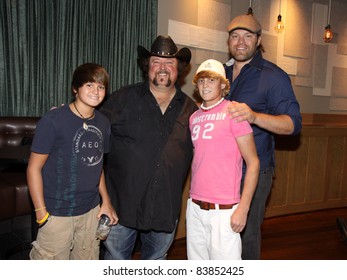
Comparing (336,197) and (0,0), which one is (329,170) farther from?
(0,0)

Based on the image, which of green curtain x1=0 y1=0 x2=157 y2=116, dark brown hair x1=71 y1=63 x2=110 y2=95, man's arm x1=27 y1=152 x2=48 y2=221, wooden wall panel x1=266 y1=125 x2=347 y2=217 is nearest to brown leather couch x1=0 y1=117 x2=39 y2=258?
green curtain x1=0 y1=0 x2=157 y2=116

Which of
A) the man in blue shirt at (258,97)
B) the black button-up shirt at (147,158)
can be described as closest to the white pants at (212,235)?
the black button-up shirt at (147,158)

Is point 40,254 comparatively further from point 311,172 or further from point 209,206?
point 311,172

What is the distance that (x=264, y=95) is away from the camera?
202 cm

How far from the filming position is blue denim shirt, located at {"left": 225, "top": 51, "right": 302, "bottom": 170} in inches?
78.6

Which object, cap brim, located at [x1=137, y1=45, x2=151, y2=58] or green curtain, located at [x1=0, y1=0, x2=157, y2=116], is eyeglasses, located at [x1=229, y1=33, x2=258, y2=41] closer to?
cap brim, located at [x1=137, y1=45, x2=151, y2=58]

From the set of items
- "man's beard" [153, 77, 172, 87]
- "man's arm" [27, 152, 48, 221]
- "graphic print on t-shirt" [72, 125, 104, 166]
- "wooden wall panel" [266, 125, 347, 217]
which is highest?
"man's beard" [153, 77, 172, 87]

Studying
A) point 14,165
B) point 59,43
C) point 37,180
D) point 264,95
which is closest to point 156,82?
point 264,95

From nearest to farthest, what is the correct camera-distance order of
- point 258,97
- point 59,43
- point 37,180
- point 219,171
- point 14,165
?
1. point 37,180
2. point 219,171
3. point 258,97
4. point 14,165
5. point 59,43

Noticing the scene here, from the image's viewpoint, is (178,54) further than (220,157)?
Yes

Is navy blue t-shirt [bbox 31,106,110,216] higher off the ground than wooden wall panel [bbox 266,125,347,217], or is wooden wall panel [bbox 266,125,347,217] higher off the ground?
navy blue t-shirt [bbox 31,106,110,216]

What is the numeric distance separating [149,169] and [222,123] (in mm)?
476

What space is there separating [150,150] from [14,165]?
1.03 meters

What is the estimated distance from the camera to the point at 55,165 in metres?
1.65
